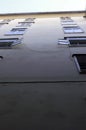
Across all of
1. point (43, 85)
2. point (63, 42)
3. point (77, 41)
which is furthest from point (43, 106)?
point (77, 41)

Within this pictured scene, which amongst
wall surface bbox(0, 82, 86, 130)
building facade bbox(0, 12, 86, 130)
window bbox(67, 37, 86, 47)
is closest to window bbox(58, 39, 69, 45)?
building facade bbox(0, 12, 86, 130)

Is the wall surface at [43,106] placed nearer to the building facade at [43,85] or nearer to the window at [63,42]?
the building facade at [43,85]

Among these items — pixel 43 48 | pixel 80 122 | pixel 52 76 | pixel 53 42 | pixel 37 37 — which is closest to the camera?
pixel 80 122

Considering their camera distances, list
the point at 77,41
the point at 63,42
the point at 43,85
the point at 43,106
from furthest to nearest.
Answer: the point at 77,41
the point at 63,42
the point at 43,85
the point at 43,106

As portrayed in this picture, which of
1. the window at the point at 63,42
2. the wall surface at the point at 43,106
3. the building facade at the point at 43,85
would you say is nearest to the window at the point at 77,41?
the building facade at the point at 43,85

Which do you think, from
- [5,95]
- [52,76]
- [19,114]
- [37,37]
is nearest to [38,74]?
[52,76]

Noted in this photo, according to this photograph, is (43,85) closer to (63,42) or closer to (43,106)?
(43,106)

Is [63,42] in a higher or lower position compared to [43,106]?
lower

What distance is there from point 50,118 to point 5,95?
1.40 metres

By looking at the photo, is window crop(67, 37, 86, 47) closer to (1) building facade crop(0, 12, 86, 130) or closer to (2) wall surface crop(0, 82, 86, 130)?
(1) building facade crop(0, 12, 86, 130)

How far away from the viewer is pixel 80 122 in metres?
4.52

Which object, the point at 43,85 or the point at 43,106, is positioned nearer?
the point at 43,106

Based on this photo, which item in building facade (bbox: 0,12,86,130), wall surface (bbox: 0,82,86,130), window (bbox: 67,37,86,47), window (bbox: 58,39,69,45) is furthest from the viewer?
window (bbox: 58,39,69,45)

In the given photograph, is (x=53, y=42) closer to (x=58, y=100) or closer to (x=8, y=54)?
(x=8, y=54)
